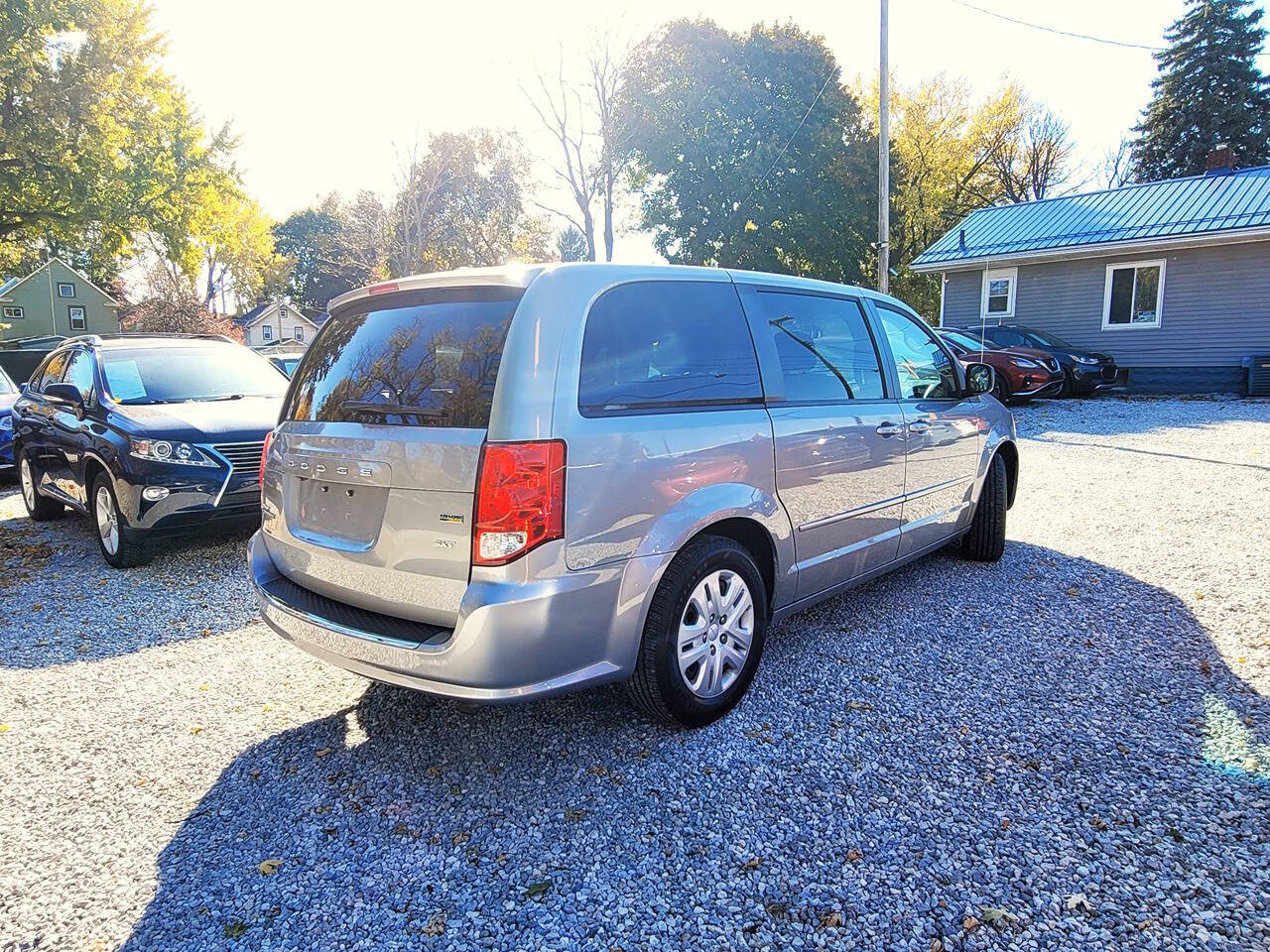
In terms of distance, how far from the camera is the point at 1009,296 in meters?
18.9

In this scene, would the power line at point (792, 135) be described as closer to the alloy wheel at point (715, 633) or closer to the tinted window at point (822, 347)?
the tinted window at point (822, 347)

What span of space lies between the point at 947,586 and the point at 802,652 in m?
1.46

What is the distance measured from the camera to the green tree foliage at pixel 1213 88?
33.1 meters

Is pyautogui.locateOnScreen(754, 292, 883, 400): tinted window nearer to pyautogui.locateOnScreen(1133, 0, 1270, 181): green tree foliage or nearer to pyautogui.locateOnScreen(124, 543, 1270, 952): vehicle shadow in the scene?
pyautogui.locateOnScreen(124, 543, 1270, 952): vehicle shadow

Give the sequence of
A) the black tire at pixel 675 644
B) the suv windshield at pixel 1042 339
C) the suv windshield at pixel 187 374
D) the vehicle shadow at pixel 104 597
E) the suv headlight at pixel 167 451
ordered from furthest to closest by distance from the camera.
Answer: the suv windshield at pixel 1042 339 → the suv windshield at pixel 187 374 → the suv headlight at pixel 167 451 → the vehicle shadow at pixel 104 597 → the black tire at pixel 675 644

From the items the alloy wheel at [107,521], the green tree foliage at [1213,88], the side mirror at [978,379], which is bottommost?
the alloy wheel at [107,521]

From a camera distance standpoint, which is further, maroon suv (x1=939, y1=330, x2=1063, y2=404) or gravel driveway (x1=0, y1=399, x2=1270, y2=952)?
maroon suv (x1=939, y1=330, x2=1063, y2=404)

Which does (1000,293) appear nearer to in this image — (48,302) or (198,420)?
(198,420)

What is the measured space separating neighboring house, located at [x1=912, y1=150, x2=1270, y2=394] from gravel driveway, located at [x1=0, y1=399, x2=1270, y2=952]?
14.6m

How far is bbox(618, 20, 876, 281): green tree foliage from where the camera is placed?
1043 inches

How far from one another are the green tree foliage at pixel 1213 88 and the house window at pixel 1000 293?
75.1ft

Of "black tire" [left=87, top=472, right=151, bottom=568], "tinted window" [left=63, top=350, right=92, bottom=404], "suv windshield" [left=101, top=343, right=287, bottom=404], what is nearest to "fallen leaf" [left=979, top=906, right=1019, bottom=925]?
"black tire" [left=87, top=472, right=151, bottom=568]

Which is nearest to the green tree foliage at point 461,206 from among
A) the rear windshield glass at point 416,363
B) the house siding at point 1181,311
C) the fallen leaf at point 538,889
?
the house siding at point 1181,311

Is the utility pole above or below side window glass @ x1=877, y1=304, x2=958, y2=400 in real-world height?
above
